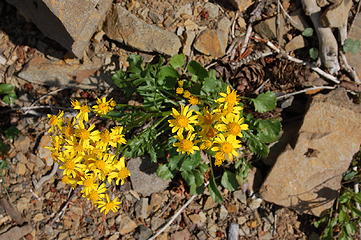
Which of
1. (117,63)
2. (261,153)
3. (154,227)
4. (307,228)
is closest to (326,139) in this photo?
(261,153)

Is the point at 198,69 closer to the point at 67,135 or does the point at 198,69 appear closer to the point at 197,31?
the point at 197,31

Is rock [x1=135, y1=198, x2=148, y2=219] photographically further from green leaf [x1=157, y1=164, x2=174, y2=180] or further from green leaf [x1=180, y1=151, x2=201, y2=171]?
green leaf [x1=180, y1=151, x2=201, y2=171]

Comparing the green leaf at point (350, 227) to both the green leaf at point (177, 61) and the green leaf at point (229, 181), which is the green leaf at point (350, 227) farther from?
the green leaf at point (177, 61)

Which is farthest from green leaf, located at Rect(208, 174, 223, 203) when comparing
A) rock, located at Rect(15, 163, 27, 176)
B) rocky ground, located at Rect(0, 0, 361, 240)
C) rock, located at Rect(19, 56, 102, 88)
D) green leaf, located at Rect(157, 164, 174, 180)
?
rock, located at Rect(15, 163, 27, 176)

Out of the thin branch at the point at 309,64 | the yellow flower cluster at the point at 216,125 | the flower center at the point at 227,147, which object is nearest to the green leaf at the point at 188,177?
the yellow flower cluster at the point at 216,125

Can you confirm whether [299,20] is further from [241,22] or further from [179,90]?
[179,90]

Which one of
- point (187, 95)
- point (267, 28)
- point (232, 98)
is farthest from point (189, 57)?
point (232, 98)
